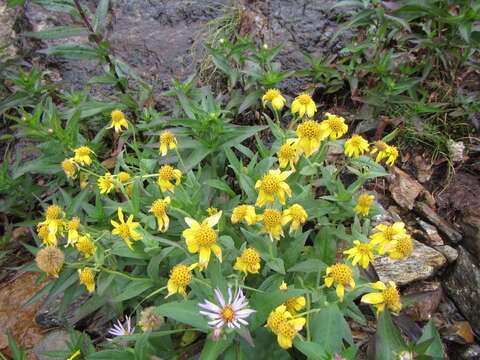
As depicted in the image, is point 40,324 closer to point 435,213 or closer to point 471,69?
point 435,213

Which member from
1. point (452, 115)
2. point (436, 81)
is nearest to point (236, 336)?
point (452, 115)

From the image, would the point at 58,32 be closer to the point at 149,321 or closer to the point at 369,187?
the point at 149,321

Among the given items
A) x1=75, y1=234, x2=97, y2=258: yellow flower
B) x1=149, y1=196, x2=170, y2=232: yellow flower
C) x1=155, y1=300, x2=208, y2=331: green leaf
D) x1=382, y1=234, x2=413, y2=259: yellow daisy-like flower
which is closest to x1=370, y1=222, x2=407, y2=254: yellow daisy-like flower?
x1=382, y1=234, x2=413, y2=259: yellow daisy-like flower

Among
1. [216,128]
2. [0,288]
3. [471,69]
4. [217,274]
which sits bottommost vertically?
[0,288]

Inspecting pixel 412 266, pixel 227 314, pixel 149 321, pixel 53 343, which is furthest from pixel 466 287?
pixel 53 343

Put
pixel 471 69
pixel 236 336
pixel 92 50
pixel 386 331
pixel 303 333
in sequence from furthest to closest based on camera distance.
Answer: pixel 471 69
pixel 92 50
pixel 303 333
pixel 236 336
pixel 386 331

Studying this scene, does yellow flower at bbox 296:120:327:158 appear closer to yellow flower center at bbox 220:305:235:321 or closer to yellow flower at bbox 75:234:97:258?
yellow flower center at bbox 220:305:235:321
